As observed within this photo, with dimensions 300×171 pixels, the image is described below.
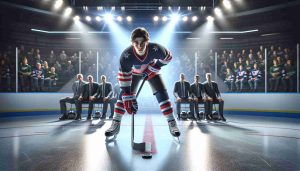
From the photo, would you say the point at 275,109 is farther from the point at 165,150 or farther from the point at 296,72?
the point at 165,150

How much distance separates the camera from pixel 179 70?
1321cm

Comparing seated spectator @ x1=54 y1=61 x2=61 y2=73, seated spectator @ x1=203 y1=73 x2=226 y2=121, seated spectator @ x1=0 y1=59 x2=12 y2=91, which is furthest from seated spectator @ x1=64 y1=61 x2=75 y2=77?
seated spectator @ x1=203 y1=73 x2=226 y2=121

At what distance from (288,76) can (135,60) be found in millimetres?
A: 7877

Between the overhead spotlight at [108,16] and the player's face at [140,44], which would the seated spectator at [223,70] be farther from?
the player's face at [140,44]

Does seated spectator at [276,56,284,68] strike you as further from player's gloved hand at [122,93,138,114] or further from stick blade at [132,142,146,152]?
stick blade at [132,142,146,152]

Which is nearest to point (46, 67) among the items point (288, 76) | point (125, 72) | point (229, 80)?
point (229, 80)

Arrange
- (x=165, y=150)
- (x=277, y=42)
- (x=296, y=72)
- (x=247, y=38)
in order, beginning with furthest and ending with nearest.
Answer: (x=247, y=38) < (x=277, y=42) < (x=296, y=72) < (x=165, y=150)

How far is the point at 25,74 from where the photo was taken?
379 inches

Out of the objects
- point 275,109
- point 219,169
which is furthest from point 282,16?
point 219,169

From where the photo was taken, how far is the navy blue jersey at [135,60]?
347 centimetres

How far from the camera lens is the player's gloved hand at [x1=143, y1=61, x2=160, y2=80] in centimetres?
369

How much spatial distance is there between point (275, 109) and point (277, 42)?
5.85 m

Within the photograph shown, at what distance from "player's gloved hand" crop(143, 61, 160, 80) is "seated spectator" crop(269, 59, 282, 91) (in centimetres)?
726

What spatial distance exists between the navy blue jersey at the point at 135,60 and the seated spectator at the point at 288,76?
723cm
